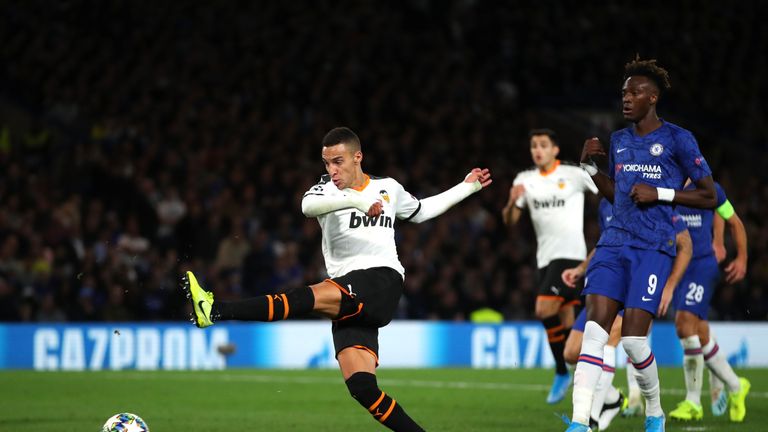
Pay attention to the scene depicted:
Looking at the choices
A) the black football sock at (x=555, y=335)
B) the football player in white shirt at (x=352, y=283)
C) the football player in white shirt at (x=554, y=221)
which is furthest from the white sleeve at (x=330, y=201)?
the black football sock at (x=555, y=335)

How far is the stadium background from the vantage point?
56.6 feet

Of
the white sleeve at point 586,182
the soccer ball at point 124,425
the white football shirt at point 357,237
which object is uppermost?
the white sleeve at point 586,182

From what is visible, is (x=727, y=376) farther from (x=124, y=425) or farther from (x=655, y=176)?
(x=124, y=425)

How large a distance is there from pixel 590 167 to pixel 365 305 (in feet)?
5.96

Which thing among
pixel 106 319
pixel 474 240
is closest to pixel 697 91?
pixel 474 240

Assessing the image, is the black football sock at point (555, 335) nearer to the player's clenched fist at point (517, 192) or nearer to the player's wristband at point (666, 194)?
the player's clenched fist at point (517, 192)

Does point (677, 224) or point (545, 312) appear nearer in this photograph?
point (677, 224)

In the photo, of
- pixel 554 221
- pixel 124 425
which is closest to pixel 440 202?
pixel 124 425

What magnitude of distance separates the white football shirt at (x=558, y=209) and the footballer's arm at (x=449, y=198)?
11.3ft

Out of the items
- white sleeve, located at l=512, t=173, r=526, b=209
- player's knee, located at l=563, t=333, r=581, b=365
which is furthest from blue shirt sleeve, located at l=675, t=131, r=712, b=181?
white sleeve, located at l=512, t=173, r=526, b=209

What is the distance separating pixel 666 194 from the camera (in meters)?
7.67

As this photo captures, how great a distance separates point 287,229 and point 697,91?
37.8 ft

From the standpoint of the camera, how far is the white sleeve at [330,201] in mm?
7477

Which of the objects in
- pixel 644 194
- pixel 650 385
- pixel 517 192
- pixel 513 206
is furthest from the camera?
pixel 513 206
